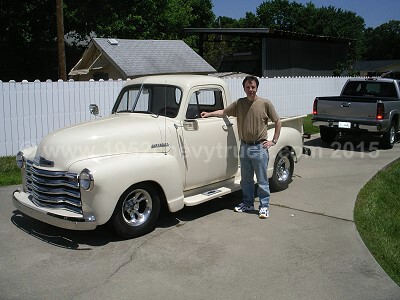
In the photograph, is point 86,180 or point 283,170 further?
point 283,170

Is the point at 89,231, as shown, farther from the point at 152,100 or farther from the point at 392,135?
the point at 392,135

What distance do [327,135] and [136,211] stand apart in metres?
9.01

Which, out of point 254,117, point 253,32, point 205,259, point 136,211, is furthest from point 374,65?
point 205,259

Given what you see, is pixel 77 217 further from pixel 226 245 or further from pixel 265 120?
pixel 265 120

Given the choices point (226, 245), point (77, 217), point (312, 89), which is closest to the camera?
point (77, 217)

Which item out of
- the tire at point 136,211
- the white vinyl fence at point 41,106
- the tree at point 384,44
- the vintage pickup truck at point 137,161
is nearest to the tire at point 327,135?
the white vinyl fence at point 41,106

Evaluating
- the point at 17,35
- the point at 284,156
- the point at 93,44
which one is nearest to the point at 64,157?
the point at 284,156

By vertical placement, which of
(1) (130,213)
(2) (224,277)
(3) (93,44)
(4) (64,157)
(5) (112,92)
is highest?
(3) (93,44)

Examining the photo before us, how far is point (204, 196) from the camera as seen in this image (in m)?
6.30

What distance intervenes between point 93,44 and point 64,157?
1757 centimetres

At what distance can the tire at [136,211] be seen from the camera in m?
5.37

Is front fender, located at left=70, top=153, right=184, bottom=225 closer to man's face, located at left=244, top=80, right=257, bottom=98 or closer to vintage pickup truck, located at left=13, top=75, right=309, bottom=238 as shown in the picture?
vintage pickup truck, located at left=13, top=75, right=309, bottom=238

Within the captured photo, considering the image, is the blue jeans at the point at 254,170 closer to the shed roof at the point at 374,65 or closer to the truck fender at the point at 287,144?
the truck fender at the point at 287,144

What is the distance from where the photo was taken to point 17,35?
26875 mm
